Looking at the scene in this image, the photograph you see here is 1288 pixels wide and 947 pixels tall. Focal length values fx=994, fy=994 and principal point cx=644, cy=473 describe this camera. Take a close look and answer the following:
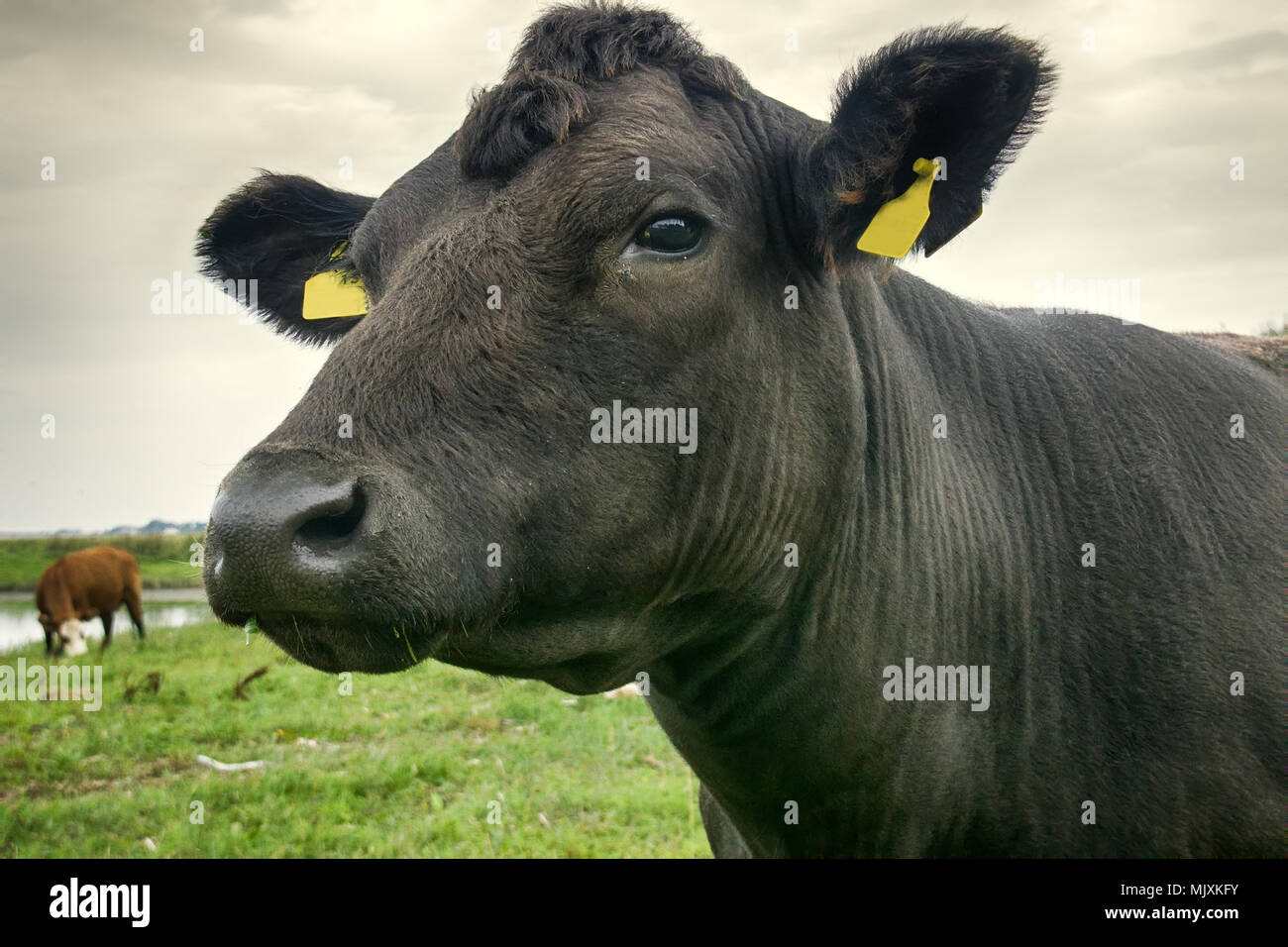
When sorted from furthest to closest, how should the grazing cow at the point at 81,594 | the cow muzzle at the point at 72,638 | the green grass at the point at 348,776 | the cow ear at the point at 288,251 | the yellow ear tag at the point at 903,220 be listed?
the grazing cow at the point at 81,594 < the cow muzzle at the point at 72,638 < the green grass at the point at 348,776 < the cow ear at the point at 288,251 < the yellow ear tag at the point at 903,220

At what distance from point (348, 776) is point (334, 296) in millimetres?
5390

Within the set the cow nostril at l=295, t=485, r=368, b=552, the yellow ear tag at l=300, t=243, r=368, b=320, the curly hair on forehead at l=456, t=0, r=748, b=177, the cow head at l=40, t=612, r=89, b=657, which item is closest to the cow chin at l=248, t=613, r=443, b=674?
the cow nostril at l=295, t=485, r=368, b=552

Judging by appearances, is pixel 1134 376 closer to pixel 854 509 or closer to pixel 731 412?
pixel 854 509

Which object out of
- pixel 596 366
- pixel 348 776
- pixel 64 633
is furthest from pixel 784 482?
pixel 64 633

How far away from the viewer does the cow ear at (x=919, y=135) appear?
10.0 ft

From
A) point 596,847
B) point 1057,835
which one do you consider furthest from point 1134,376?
point 596,847

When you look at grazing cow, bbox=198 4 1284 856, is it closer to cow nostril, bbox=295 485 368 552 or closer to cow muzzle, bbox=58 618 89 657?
cow nostril, bbox=295 485 368 552

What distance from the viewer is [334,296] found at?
14.3ft

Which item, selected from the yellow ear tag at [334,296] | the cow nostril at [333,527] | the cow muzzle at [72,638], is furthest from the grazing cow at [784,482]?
the cow muzzle at [72,638]

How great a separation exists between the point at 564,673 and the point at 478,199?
4.75ft

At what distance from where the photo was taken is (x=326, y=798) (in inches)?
310

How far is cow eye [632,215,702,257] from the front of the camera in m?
2.90

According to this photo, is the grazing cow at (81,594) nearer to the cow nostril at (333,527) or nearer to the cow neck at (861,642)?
the cow neck at (861,642)

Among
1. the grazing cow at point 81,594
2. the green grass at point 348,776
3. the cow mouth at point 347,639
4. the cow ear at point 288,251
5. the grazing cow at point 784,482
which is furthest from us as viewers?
the grazing cow at point 81,594
